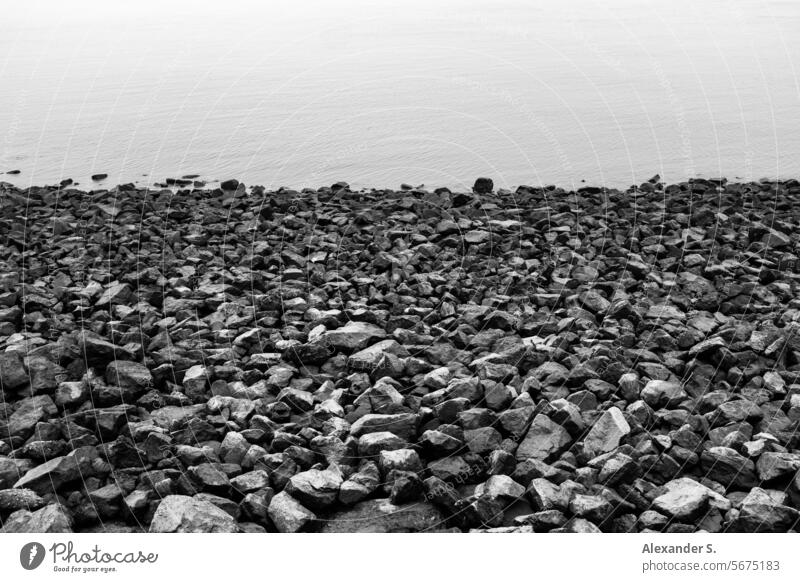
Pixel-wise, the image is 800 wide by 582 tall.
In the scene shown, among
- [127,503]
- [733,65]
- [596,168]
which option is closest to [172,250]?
[127,503]

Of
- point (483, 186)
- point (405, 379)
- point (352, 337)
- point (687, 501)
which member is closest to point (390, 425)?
point (405, 379)

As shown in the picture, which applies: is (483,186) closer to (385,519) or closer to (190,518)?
(385,519)

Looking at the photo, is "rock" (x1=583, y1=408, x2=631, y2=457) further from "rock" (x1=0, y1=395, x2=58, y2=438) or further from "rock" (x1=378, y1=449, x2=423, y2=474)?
"rock" (x1=0, y1=395, x2=58, y2=438)

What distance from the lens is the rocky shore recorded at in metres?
5.43

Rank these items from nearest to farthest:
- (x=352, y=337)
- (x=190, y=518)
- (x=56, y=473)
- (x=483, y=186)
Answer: (x=190, y=518), (x=56, y=473), (x=352, y=337), (x=483, y=186)

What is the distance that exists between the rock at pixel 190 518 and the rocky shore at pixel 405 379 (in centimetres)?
2

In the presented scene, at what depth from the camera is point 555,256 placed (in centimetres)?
1152

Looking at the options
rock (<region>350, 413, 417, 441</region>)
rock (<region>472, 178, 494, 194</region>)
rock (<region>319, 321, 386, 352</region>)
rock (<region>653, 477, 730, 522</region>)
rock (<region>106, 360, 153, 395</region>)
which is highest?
rock (<region>472, 178, 494, 194</region>)

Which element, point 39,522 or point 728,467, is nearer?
point 39,522

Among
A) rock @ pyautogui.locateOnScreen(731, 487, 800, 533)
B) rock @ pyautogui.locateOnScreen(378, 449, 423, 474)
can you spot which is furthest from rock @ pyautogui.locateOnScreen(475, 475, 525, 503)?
rock @ pyautogui.locateOnScreen(731, 487, 800, 533)

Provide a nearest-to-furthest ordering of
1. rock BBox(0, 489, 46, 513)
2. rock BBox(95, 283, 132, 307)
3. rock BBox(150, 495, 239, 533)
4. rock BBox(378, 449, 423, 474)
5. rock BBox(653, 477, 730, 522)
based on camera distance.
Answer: rock BBox(150, 495, 239, 533) → rock BBox(653, 477, 730, 522) → rock BBox(0, 489, 46, 513) → rock BBox(378, 449, 423, 474) → rock BBox(95, 283, 132, 307)
